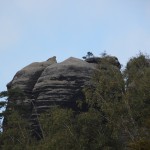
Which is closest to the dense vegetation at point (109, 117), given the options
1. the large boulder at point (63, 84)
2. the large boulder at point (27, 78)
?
the large boulder at point (63, 84)

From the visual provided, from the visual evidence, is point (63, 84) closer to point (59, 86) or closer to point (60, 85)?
point (60, 85)

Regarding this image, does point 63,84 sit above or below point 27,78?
below

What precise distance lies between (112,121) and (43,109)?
18.1 metres

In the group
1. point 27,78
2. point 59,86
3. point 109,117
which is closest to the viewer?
point 109,117

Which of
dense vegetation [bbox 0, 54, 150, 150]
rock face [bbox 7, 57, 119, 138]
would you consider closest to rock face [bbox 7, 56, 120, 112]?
rock face [bbox 7, 57, 119, 138]

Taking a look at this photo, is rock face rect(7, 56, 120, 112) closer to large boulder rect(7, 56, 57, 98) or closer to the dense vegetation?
large boulder rect(7, 56, 57, 98)

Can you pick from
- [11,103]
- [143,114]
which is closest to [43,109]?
[11,103]

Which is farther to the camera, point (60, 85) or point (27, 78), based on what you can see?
point (27, 78)

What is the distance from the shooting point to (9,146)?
129ft

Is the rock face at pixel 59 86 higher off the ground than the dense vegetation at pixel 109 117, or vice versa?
the rock face at pixel 59 86

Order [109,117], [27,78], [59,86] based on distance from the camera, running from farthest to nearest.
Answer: [27,78]
[59,86]
[109,117]

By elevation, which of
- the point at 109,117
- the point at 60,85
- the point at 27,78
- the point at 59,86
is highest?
the point at 27,78

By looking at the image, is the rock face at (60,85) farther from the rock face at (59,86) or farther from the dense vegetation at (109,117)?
the dense vegetation at (109,117)

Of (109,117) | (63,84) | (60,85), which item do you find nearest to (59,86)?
(60,85)
